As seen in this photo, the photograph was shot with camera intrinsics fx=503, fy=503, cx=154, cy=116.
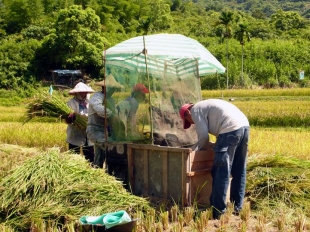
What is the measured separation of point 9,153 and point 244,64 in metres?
29.6

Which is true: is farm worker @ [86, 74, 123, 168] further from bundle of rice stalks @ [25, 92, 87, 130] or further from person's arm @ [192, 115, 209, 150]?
person's arm @ [192, 115, 209, 150]

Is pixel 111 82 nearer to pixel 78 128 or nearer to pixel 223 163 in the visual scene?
pixel 78 128

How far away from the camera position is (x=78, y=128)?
6.93m

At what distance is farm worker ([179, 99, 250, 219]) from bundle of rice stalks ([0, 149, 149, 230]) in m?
0.77

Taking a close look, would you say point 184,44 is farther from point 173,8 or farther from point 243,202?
point 173,8

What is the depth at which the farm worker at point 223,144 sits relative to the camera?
512cm

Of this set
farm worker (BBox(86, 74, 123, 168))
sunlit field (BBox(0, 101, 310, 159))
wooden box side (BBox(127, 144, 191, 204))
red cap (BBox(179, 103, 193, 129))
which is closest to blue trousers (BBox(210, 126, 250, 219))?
wooden box side (BBox(127, 144, 191, 204))

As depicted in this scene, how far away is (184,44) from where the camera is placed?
6.85m

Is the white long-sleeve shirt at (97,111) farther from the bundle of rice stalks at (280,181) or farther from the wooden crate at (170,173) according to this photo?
the bundle of rice stalks at (280,181)

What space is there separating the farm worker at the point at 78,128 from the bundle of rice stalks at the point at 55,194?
1735 mm

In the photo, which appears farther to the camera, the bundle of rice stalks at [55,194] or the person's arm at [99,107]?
the person's arm at [99,107]

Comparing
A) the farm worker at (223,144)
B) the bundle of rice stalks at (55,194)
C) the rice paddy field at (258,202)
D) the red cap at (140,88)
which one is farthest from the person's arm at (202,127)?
the red cap at (140,88)

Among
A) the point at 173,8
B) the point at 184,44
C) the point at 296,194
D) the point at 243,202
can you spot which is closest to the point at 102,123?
the point at 184,44

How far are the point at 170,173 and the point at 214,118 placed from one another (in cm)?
78
